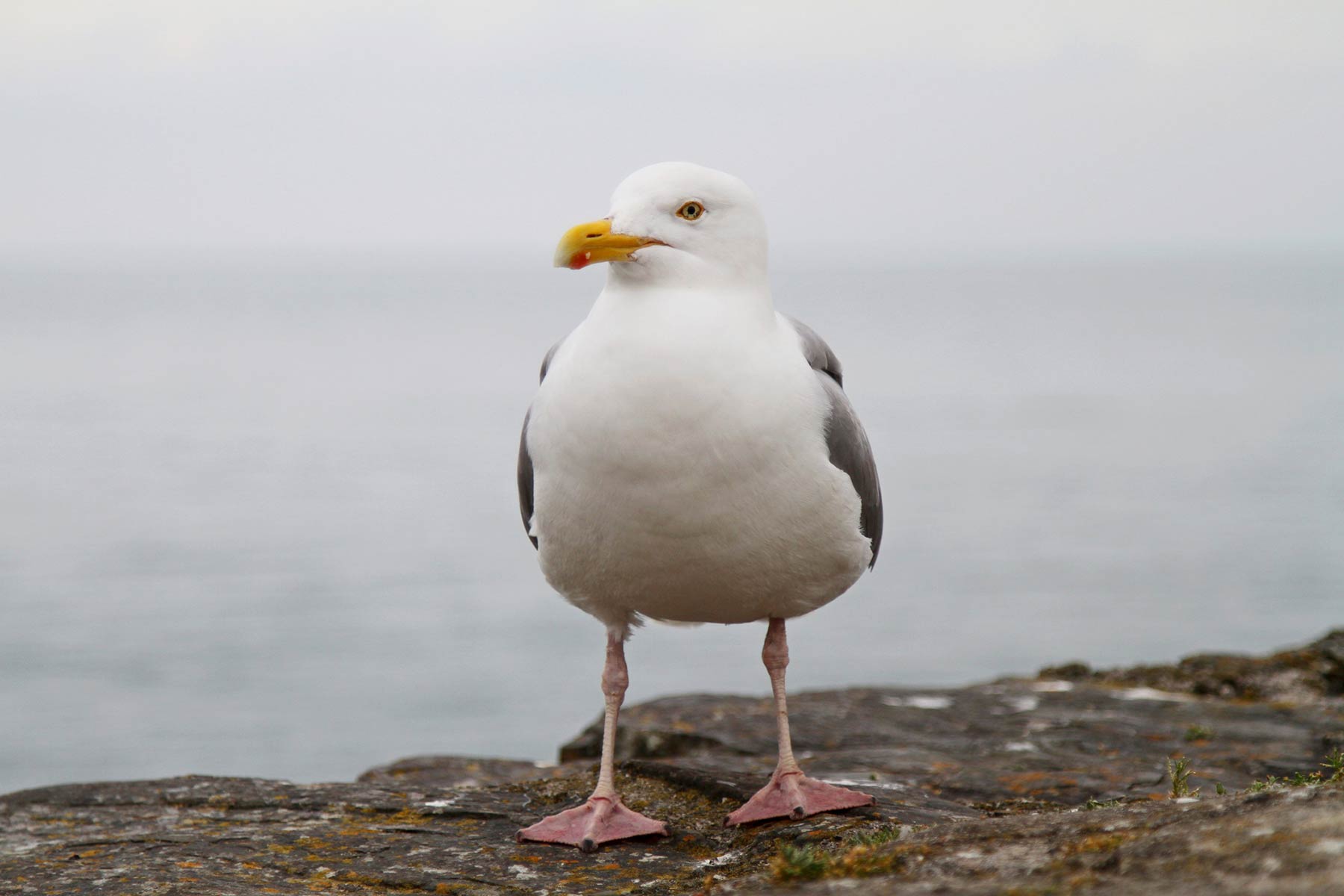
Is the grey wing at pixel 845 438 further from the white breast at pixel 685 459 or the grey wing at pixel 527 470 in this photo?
the grey wing at pixel 527 470

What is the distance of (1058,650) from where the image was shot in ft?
103

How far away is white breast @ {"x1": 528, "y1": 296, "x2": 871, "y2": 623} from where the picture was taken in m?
5.70

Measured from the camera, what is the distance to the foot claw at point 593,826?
6.07 m

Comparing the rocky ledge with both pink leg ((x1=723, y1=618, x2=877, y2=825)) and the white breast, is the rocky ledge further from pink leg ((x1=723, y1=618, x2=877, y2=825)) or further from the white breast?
the white breast

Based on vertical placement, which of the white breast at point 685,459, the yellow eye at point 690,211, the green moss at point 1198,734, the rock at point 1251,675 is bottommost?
the green moss at point 1198,734

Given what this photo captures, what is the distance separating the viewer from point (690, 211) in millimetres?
6105

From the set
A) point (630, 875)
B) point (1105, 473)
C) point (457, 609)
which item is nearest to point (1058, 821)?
point (630, 875)

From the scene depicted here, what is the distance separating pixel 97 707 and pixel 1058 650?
20.4 meters

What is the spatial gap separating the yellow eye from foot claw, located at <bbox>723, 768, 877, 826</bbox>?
2.47 meters

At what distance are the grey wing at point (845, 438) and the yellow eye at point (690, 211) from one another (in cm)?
75

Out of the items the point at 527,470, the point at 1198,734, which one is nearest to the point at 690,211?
the point at 527,470

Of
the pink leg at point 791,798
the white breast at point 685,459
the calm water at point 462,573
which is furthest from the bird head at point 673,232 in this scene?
the calm water at point 462,573

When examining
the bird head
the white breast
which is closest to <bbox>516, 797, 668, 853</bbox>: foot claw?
the white breast

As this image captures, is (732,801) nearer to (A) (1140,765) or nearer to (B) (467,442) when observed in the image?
(A) (1140,765)
